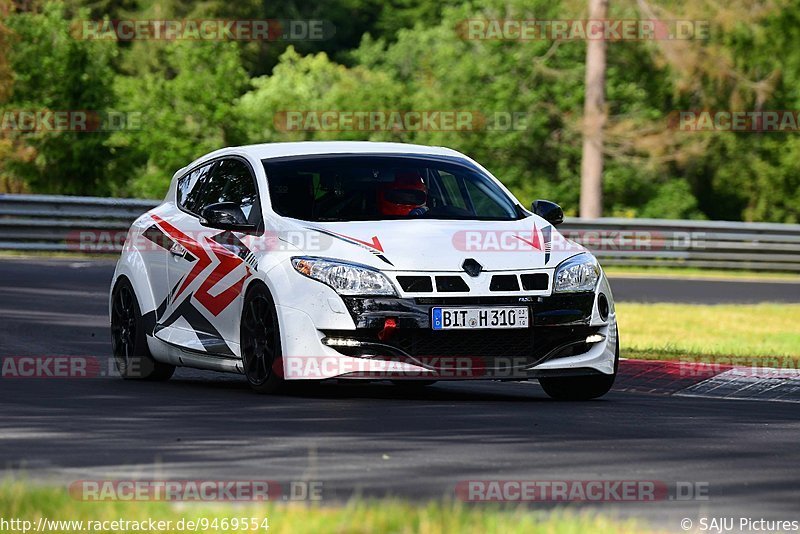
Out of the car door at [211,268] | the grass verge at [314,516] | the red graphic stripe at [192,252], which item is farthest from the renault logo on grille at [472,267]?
the grass verge at [314,516]

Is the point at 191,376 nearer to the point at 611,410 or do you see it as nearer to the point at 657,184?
the point at 611,410

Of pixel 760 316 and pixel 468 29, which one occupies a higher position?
pixel 468 29

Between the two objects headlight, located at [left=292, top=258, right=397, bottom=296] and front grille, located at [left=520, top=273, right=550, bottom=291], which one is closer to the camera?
headlight, located at [left=292, top=258, right=397, bottom=296]

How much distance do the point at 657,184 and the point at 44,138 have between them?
22744 millimetres

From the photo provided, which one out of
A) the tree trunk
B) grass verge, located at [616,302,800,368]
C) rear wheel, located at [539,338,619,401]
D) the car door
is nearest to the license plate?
rear wheel, located at [539,338,619,401]

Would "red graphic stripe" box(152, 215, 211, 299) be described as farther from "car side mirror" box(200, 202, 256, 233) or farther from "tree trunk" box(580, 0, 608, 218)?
"tree trunk" box(580, 0, 608, 218)

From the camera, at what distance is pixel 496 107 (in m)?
56.4

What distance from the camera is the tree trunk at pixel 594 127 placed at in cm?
3844

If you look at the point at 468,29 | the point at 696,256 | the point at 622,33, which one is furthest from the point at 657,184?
the point at 696,256

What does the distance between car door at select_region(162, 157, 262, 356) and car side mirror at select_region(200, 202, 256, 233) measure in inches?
2.4

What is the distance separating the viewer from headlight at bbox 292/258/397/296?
10.2 metres

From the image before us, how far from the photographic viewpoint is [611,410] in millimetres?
10383

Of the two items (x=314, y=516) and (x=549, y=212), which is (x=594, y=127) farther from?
(x=314, y=516)

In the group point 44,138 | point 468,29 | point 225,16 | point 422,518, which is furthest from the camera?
point 225,16
